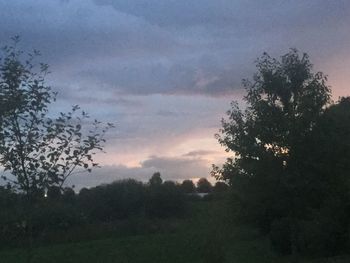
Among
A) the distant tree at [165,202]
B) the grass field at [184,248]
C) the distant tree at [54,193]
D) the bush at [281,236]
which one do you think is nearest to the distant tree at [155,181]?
the distant tree at [165,202]

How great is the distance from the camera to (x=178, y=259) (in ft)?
132

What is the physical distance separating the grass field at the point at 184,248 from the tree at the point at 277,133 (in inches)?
105

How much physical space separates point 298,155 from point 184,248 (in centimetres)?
1581

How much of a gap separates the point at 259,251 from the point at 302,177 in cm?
1178

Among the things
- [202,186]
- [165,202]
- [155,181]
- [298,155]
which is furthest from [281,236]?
[202,186]

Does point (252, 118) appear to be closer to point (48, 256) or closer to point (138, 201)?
point (48, 256)

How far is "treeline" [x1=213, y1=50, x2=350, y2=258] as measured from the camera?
3153cm

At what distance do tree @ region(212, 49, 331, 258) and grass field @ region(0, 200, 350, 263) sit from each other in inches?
105

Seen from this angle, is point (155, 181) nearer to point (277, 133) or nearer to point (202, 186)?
point (202, 186)

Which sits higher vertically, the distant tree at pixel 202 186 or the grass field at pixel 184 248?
the distant tree at pixel 202 186

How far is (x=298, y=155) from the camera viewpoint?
104 feet

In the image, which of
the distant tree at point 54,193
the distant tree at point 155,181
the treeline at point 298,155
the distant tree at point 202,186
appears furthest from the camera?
the distant tree at point 202,186

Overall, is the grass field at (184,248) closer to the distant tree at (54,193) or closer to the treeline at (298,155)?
the treeline at (298,155)

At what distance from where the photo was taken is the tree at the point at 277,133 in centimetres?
3167
